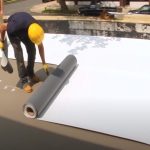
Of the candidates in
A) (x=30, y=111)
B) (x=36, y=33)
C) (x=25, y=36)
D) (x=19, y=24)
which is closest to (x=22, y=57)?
(x=25, y=36)

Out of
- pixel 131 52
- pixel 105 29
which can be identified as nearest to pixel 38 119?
pixel 131 52

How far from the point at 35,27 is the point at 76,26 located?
3.89m

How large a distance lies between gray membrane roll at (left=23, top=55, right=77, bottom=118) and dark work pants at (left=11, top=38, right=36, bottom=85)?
424 millimetres

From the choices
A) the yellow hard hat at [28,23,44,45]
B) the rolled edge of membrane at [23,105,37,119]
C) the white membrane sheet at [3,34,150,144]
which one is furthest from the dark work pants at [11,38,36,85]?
the rolled edge of membrane at [23,105,37,119]

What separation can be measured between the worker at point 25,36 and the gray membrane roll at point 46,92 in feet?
0.91

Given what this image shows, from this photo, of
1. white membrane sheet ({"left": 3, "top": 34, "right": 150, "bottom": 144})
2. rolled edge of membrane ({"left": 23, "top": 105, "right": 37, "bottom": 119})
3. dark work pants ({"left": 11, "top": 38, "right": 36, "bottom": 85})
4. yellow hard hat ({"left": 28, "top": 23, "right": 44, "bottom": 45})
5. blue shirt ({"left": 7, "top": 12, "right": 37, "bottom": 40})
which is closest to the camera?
white membrane sheet ({"left": 3, "top": 34, "right": 150, "bottom": 144})

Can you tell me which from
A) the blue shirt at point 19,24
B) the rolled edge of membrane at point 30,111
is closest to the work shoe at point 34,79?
→ the blue shirt at point 19,24

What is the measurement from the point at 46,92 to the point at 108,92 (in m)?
0.77

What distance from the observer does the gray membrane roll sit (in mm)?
3594

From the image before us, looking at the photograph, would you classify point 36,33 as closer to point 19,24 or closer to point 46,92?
point 19,24

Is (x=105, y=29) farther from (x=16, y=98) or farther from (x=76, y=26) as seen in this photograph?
(x=16, y=98)

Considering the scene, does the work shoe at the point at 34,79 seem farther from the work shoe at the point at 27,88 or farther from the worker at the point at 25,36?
the work shoe at the point at 27,88

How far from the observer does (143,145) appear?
304 cm

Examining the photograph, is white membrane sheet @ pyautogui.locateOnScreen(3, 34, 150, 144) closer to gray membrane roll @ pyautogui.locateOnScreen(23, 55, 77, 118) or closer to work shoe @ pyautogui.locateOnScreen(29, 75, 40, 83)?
gray membrane roll @ pyautogui.locateOnScreen(23, 55, 77, 118)
